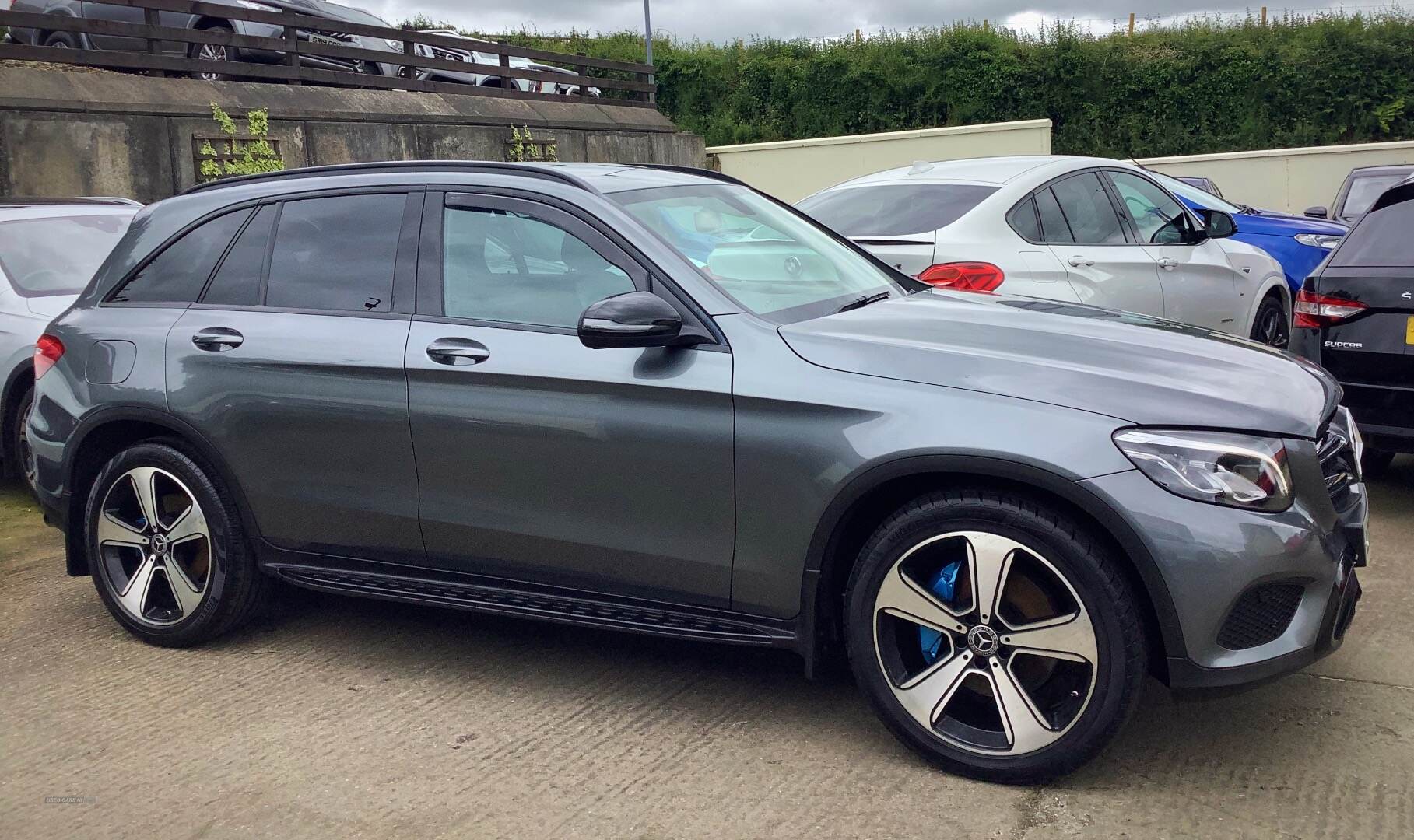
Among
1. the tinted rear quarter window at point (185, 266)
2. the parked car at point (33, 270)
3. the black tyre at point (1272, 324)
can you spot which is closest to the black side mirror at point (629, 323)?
the tinted rear quarter window at point (185, 266)

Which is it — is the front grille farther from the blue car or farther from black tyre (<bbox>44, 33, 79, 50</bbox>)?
black tyre (<bbox>44, 33, 79, 50</bbox>)

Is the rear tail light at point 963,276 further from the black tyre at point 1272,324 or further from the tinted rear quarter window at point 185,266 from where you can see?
the tinted rear quarter window at point 185,266

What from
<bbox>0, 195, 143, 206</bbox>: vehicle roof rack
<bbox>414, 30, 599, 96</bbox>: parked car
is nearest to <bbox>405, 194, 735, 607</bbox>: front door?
<bbox>0, 195, 143, 206</bbox>: vehicle roof rack

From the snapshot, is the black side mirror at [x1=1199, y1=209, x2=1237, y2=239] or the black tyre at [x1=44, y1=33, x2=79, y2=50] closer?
the black side mirror at [x1=1199, y1=209, x2=1237, y2=239]

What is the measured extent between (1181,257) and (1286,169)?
19940mm

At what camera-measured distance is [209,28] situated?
15.8 m

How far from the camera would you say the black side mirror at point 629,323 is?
3.43 metres

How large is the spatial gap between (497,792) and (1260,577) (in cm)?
204

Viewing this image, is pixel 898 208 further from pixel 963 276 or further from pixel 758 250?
pixel 758 250

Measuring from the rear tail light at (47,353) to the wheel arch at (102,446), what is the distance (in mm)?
358

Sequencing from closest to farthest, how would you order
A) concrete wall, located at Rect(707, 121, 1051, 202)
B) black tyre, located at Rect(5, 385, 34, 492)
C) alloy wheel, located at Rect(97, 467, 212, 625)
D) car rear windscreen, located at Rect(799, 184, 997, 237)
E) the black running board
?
the black running board, alloy wheel, located at Rect(97, 467, 212, 625), car rear windscreen, located at Rect(799, 184, 997, 237), black tyre, located at Rect(5, 385, 34, 492), concrete wall, located at Rect(707, 121, 1051, 202)

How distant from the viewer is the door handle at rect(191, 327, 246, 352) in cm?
429

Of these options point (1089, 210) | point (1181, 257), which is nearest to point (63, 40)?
point (1089, 210)

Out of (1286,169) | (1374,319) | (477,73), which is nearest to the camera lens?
(1374,319)
